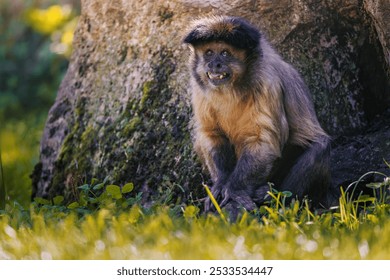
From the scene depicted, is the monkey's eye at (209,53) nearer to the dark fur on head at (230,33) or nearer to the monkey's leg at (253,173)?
the dark fur on head at (230,33)

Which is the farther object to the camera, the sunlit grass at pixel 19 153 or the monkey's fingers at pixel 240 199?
the sunlit grass at pixel 19 153

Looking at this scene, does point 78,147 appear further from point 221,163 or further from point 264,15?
point 264,15

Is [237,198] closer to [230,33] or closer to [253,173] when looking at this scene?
[253,173]

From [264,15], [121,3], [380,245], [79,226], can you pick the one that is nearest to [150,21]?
[121,3]

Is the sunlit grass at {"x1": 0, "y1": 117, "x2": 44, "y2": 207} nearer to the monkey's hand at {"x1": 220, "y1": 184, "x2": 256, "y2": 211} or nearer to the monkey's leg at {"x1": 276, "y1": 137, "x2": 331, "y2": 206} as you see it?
the monkey's hand at {"x1": 220, "y1": 184, "x2": 256, "y2": 211}

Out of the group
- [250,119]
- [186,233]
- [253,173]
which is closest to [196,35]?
[250,119]

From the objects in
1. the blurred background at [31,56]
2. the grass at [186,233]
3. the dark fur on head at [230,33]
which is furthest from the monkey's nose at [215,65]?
the blurred background at [31,56]

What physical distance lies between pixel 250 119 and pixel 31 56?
664 centimetres

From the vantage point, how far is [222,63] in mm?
6211

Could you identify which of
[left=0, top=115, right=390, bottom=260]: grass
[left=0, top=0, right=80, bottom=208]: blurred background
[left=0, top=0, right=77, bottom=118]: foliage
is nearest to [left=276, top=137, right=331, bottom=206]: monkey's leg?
[left=0, top=115, right=390, bottom=260]: grass

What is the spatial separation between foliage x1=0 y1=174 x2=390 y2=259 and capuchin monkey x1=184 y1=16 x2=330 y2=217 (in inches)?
21.2

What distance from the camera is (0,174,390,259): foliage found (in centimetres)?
455

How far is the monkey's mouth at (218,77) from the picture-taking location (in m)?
6.19

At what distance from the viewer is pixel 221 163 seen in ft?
21.1
